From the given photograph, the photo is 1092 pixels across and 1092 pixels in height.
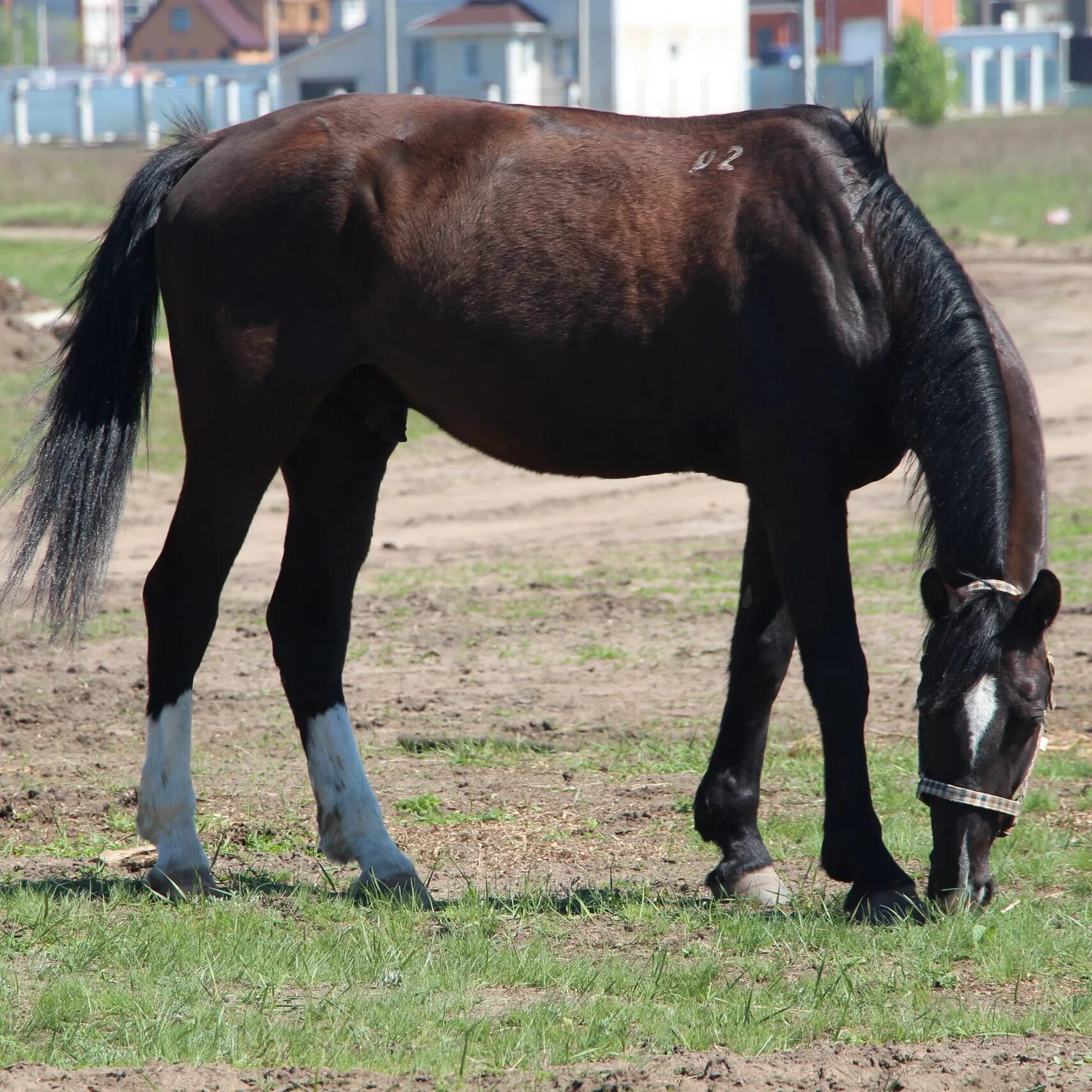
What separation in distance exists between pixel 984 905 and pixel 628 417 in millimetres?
1555

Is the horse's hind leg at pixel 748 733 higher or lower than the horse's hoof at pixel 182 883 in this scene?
higher

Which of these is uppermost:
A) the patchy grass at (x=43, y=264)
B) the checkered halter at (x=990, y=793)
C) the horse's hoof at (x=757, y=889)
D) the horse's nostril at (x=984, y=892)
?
the patchy grass at (x=43, y=264)

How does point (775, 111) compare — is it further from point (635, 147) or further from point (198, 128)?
point (198, 128)

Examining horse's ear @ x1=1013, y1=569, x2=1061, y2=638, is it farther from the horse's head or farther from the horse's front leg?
the horse's front leg

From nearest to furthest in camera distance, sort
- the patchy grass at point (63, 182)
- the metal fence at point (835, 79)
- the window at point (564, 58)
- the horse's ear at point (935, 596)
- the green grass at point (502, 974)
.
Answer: the green grass at point (502, 974), the horse's ear at point (935, 596), the patchy grass at point (63, 182), the metal fence at point (835, 79), the window at point (564, 58)

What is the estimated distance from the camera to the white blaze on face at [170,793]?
4352 millimetres

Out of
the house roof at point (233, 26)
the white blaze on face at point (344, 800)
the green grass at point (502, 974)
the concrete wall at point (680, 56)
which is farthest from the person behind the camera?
the house roof at point (233, 26)

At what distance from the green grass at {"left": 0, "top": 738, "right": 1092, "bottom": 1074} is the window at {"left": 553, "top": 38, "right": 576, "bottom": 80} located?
58785 mm

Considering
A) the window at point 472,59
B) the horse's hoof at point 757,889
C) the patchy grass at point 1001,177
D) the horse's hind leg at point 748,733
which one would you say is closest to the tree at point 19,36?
the window at point 472,59

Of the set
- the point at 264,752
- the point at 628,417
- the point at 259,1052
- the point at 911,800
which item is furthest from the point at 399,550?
the point at 259,1052

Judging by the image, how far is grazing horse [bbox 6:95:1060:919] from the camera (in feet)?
12.6

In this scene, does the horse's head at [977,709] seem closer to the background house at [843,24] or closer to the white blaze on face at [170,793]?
the white blaze on face at [170,793]

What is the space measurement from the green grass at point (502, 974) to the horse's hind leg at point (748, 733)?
0.15 m

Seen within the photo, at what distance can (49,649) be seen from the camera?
696 centimetres
